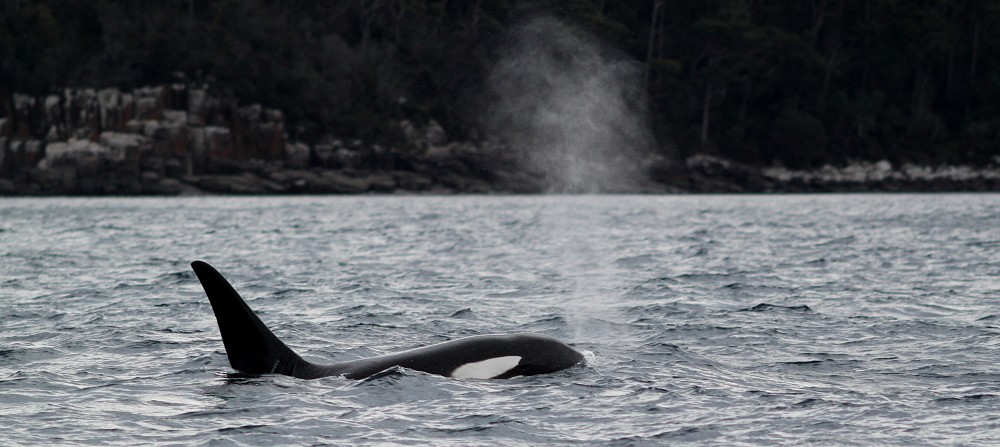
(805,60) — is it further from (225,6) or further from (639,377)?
(639,377)

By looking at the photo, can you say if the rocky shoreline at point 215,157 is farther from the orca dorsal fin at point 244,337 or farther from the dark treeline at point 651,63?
the orca dorsal fin at point 244,337

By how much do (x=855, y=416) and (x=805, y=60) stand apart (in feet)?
326

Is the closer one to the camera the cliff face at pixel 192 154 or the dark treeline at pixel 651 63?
the cliff face at pixel 192 154

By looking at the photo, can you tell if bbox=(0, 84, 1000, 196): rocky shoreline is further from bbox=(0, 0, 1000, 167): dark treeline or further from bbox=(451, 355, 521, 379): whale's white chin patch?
bbox=(451, 355, 521, 379): whale's white chin patch

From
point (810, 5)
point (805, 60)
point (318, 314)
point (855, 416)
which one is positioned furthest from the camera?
point (810, 5)

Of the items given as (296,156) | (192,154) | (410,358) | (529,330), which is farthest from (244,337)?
(296,156)

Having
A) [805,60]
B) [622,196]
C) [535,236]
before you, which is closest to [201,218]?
[535,236]

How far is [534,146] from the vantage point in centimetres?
9306

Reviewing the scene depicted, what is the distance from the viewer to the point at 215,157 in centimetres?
7906

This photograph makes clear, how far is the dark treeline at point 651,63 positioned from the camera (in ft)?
273

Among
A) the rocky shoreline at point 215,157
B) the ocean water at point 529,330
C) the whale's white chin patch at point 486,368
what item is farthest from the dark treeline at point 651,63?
the whale's white chin patch at point 486,368

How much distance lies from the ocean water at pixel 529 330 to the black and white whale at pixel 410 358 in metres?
0.18

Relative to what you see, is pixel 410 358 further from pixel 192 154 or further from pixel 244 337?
pixel 192 154

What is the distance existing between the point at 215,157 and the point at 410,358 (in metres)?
71.8
